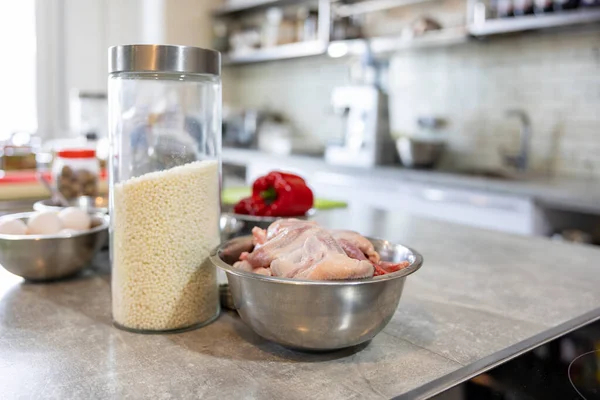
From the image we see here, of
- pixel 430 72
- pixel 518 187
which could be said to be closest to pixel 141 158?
pixel 518 187

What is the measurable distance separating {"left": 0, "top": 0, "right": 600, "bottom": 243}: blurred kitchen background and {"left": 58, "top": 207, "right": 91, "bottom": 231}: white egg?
61 cm

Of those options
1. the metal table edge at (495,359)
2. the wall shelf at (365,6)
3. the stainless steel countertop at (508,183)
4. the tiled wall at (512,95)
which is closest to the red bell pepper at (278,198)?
the metal table edge at (495,359)

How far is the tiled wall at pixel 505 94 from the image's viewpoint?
2.68m

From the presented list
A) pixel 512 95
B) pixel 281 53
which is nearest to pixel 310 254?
pixel 512 95

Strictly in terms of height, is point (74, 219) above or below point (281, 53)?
below

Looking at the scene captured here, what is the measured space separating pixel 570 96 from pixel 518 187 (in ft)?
2.56

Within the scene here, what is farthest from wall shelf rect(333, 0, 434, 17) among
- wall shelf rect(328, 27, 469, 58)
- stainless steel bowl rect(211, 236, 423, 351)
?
stainless steel bowl rect(211, 236, 423, 351)

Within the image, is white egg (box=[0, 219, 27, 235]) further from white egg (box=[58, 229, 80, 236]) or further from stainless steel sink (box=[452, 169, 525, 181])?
stainless steel sink (box=[452, 169, 525, 181])

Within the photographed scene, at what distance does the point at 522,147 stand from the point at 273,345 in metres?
2.51

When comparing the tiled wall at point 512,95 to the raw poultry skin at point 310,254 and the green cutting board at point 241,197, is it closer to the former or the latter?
the green cutting board at point 241,197

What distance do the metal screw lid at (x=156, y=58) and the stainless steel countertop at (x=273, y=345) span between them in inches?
12.9

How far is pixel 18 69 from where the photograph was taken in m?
4.18

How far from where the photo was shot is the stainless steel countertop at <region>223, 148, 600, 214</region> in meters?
2.08

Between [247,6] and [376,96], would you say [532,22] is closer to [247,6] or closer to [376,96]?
[376,96]
